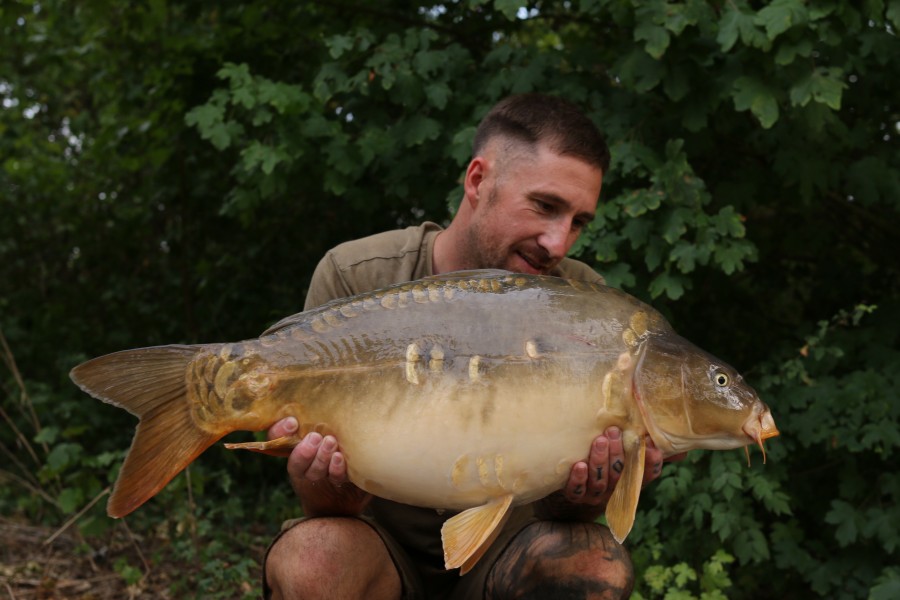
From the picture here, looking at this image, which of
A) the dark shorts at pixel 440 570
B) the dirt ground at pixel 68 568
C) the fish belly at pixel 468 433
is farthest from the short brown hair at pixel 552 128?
the dirt ground at pixel 68 568

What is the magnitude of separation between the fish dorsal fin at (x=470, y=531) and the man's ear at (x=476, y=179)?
0.78m

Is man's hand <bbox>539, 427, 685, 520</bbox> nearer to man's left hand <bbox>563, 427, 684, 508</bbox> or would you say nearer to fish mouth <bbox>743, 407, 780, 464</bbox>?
man's left hand <bbox>563, 427, 684, 508</bbox>

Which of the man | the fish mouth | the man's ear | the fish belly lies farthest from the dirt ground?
the fish mouth

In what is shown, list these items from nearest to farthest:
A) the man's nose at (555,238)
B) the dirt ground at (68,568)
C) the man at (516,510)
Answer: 1. the man at (516,510)
2. the man's nose at (555,238)
3. the dirt ground at (68,568)

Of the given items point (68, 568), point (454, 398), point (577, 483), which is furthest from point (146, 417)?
point (68, 568)

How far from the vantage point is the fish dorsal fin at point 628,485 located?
1.74 m

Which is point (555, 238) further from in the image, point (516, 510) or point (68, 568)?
point (68, 568)

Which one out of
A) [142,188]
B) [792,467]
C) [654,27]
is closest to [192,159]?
[142,188]

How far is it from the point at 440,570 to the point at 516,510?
0.73ft

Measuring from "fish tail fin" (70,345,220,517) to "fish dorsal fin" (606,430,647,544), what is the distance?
697mm

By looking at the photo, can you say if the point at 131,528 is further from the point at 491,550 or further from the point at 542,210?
the point at 542,210

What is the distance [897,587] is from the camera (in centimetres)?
291

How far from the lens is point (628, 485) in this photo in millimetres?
1749

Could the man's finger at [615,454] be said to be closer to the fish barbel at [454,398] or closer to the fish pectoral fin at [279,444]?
the fish barbel at [454,398]
